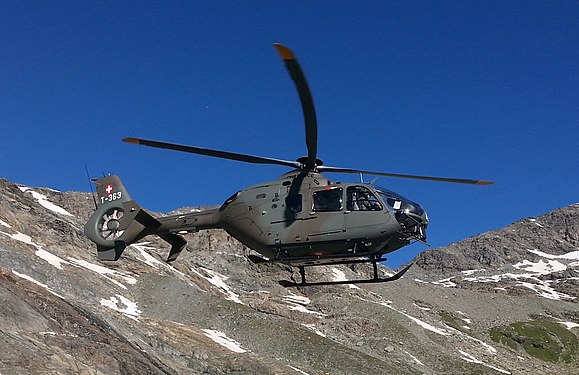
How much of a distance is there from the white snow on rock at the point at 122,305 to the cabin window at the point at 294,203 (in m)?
35.1

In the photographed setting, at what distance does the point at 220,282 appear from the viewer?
3127 inches

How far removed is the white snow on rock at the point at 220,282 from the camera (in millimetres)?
73944

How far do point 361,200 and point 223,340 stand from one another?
119 ft

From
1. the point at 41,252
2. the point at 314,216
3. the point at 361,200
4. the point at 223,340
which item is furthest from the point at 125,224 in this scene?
the point at 41,252

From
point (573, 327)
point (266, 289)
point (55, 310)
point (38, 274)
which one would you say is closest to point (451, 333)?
point (266, 289)

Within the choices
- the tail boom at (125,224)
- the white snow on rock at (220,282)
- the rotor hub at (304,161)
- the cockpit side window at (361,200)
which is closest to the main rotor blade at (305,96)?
the rotor hub at (304,161)

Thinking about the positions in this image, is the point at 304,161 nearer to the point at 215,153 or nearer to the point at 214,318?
the point at 215,153

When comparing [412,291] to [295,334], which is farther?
[412,291]

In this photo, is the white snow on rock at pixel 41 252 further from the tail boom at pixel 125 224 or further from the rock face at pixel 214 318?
the tail boom at pixel 125 224

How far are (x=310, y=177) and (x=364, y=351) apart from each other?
4505cm

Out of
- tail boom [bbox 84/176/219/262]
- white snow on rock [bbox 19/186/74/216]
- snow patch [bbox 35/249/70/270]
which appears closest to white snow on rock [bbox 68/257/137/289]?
snow patch [bbox 35/249/70/270]

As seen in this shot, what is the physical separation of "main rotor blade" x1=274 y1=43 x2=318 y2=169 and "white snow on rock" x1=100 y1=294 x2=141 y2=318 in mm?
37672

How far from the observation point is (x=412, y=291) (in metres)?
105

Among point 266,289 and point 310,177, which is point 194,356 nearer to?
point 310,177
